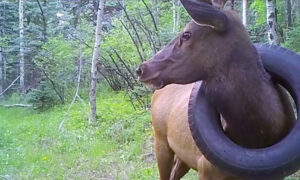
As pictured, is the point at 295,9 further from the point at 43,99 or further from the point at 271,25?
the point at 271,25

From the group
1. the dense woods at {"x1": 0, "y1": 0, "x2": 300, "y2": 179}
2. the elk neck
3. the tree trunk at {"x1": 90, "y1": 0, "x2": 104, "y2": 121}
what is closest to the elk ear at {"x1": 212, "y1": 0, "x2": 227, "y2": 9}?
the elk neck

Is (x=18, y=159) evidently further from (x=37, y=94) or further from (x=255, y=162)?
(x=37, y=94)

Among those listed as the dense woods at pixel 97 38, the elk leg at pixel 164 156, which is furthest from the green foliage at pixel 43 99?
the elk leg at pixel 164 156

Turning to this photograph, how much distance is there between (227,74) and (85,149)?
6550 mm

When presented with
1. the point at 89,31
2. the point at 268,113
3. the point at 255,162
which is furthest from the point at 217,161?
the point at 89,31

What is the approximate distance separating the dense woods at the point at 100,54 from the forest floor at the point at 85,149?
5 centimetres

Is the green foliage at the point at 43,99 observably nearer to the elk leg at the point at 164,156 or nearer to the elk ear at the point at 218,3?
the elk leg at the point at 164,156

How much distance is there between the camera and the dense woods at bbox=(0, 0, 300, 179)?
11.3 metres

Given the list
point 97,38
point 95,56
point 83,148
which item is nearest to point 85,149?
point 83,148

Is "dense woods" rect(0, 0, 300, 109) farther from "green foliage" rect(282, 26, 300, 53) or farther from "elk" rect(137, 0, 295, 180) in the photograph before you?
"elk" rect(137, 0, 295, 180)

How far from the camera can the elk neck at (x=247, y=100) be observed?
3480mm

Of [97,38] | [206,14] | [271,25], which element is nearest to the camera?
[206,14]

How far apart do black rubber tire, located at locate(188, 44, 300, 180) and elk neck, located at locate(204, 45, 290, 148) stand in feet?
0.35

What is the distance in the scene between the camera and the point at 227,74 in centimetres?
349
